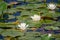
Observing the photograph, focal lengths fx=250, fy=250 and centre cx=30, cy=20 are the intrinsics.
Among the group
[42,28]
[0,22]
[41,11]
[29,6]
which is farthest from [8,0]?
[42,28]

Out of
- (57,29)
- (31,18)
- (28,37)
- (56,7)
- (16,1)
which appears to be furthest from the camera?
(16,1)

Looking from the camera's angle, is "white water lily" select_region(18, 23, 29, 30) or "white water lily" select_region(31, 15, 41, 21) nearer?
"white water lily" select_region(18, 23, 29, 30)

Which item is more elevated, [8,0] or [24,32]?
[8,0]

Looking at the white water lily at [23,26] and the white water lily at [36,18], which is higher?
the white water lily at [36,18]

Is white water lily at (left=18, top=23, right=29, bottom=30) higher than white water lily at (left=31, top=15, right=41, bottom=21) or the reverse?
the reverse

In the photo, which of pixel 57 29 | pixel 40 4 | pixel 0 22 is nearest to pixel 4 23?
pixel 0 22

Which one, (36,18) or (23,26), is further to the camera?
(36,18)

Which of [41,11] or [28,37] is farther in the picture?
[41,11]

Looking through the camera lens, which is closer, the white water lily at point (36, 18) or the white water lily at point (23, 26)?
the white water lily at point (23, 26)

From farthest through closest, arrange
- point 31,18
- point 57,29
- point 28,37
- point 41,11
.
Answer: point 41,11, point 31,18, point 57,29, point 28,37

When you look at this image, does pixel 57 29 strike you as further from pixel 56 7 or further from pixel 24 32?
pixel 56 7
